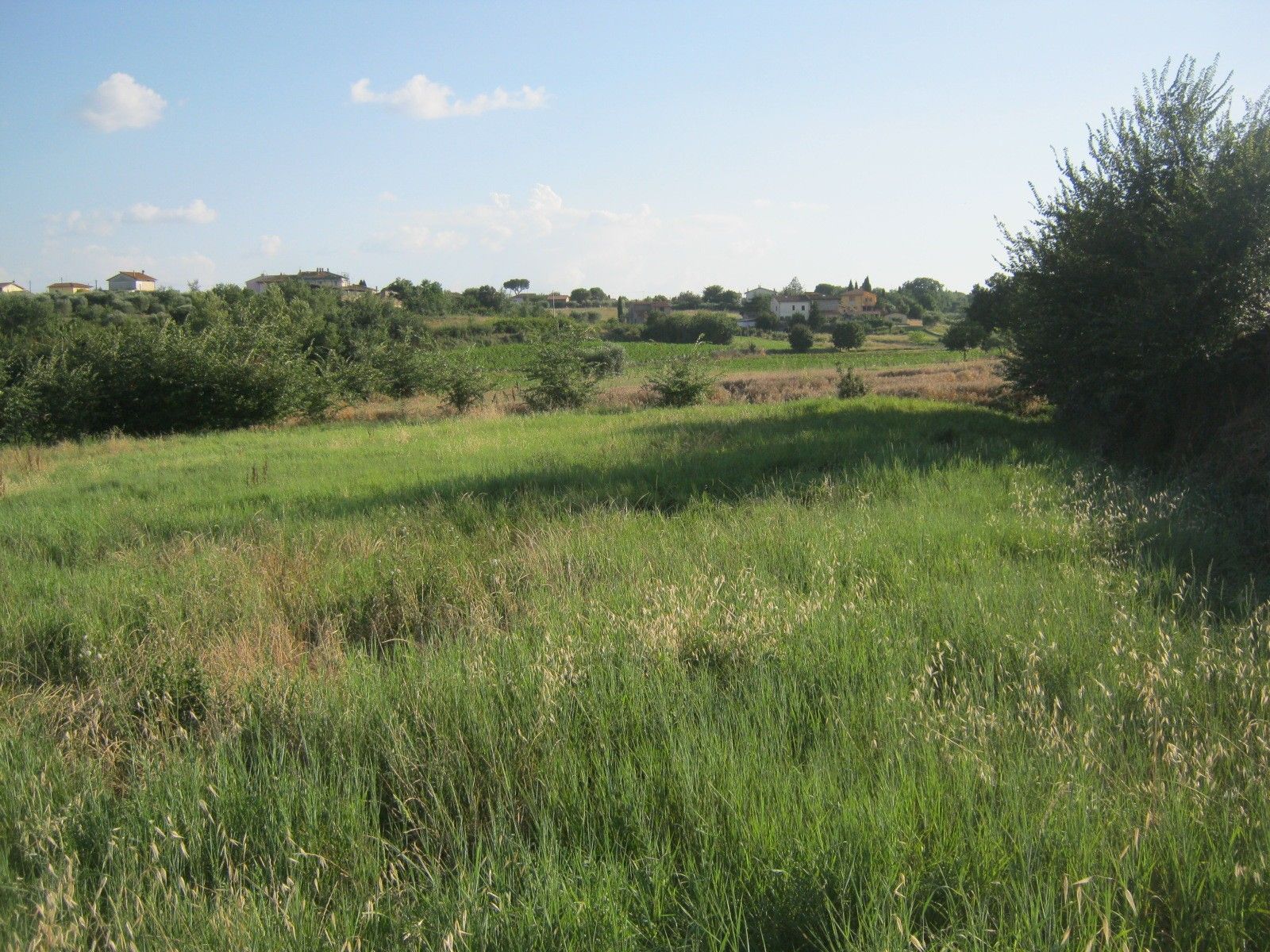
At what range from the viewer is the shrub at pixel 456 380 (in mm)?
29172

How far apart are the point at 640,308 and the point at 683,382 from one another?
107m

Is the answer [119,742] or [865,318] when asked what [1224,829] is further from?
[865,318]

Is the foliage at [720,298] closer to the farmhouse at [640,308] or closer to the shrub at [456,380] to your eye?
the farmhouse at [640,308]

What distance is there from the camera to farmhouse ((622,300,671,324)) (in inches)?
4889

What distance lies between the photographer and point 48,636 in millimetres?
6098

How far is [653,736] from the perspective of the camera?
12.5 feet

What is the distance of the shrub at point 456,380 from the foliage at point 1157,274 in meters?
18.9

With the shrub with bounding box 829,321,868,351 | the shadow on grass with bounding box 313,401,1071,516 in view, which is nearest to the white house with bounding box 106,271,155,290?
the shrub with bounding box 829,321,868,351

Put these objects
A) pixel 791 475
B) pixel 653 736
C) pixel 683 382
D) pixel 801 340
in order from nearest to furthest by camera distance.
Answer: pixel 653 736, pixel 791 475, pixel 683 382, pixel 801 340

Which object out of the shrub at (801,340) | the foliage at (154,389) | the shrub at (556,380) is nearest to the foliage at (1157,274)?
the shrub at (556,380)

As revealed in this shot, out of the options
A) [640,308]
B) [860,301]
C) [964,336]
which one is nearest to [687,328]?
[964,336]

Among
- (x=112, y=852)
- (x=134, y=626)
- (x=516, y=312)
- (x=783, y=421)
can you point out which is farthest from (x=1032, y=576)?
(x=516, y=312)

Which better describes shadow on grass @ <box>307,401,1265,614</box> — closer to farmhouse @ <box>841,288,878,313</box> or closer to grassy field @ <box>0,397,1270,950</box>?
grassy field @ <box>0,397,1270,950</box>

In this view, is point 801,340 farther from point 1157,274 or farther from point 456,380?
point 1157,274
